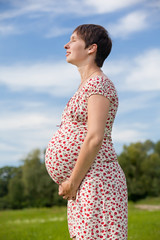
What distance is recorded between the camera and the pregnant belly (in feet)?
8.71

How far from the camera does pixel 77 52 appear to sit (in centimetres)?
284

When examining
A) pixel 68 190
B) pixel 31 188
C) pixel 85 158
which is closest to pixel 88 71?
pixel 85 158

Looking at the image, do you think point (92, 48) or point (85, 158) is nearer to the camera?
point (85, 158)

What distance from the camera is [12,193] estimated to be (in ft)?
112

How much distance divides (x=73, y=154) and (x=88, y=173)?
7.3 inches

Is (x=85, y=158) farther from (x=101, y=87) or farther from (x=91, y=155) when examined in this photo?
(x=101, y=87)

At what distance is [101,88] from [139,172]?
32366mm

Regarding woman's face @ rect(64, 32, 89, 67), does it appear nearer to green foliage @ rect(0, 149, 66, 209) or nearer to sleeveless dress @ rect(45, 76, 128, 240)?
sleeveless dress @ rect(45, 76, 128, 240)

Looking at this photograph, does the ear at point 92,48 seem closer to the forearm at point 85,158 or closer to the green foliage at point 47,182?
the forearm at point 85,158

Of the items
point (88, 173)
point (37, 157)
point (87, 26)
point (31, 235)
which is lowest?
point (31, 235)

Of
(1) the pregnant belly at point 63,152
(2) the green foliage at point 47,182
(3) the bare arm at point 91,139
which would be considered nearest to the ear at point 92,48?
(3) the bare arm at point 91,139

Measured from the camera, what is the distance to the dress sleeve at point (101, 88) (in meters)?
2.62

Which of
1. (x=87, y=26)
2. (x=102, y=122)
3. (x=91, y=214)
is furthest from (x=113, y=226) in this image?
(x=87, y=26)

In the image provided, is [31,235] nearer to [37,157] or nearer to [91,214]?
[91,214]
